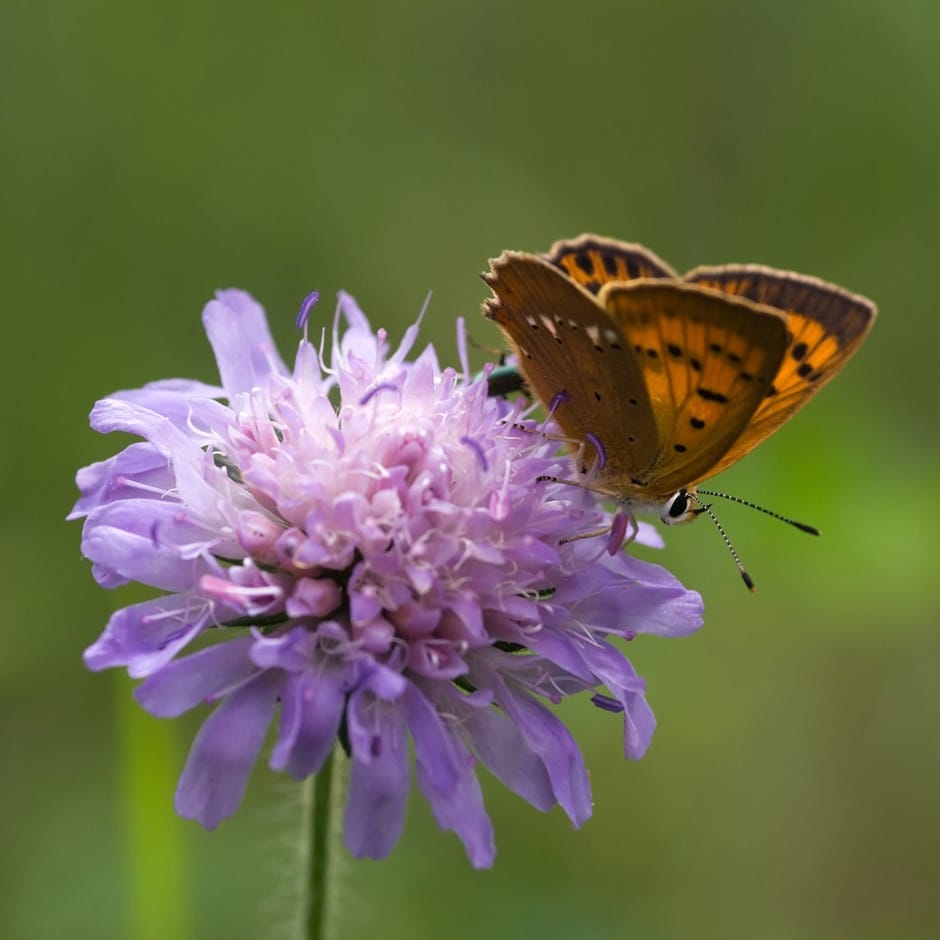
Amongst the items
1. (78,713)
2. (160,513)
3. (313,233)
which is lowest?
(78,713)

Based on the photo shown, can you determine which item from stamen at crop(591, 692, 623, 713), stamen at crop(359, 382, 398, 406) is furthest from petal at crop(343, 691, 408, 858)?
stamen at crop(359, 382, 398, 406)

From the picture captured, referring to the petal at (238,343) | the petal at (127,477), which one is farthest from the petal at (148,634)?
the petal at (238,343)

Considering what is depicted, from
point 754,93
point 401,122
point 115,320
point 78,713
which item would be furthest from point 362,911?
point 754,93

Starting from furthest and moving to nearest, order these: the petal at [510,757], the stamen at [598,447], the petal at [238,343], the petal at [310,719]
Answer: the petal at [238,343] < the stamen at [598,447] < the petal at [510,757] < the petal at [310,719]

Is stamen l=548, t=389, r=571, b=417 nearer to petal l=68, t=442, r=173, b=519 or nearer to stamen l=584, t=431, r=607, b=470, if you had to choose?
stamen l=584, t=431, r=607, b=470

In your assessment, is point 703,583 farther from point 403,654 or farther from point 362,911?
point 403,654

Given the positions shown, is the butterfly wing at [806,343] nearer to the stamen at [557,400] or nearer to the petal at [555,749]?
the stamen at [557,400]
